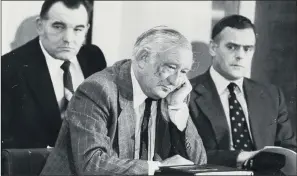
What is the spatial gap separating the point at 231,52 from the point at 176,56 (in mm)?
967

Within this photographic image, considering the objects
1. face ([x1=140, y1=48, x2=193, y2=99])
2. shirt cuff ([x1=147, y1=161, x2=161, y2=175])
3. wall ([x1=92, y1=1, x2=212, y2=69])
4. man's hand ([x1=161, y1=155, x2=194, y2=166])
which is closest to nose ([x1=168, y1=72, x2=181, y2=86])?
face ([x1=140, y1=48, x2=193, y2=99])

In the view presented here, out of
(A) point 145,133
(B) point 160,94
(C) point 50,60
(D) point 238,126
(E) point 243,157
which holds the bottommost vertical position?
(E) point 243,157

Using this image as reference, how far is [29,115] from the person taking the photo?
9.98 feet

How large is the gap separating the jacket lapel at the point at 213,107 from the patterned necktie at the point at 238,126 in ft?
0.17

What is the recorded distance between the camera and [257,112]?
→ 3.55 meters

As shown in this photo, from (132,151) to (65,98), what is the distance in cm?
67

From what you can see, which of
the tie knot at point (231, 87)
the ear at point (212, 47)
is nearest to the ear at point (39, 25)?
the ear at point (212, 47)

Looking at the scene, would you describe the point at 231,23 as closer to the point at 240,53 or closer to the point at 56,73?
the point at 240,53

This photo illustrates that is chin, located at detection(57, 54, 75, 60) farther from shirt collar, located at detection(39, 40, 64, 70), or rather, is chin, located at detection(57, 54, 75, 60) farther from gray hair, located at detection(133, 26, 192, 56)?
gray hair, located at detection(133, 26, 192, 56)

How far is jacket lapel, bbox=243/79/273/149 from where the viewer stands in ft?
11.5

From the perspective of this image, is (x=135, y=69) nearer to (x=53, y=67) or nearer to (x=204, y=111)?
(x=53, y=67)

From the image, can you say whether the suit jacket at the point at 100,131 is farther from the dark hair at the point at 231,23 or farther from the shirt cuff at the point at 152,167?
the dark hair at the point at 231,23

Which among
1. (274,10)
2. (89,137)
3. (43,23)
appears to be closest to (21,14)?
(43,23)

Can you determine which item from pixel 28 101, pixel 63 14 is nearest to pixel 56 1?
pixel 63 14
